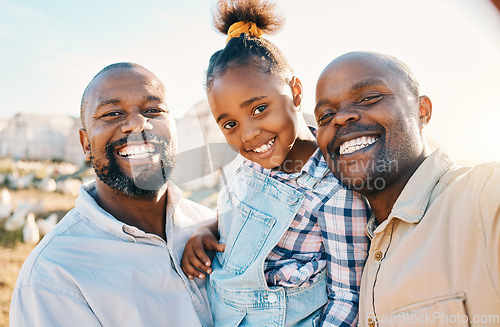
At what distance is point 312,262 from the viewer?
7.51 feet

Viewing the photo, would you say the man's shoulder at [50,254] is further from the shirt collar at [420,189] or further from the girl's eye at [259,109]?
the shirt collar at [420,189]

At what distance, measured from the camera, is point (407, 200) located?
6.32 ft

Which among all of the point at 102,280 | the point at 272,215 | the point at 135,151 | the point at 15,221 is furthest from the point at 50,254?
the point at 15,221

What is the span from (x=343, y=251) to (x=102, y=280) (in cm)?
141

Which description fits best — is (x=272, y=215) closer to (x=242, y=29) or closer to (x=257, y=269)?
(x=257, y=269)

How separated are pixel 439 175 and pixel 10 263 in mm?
5632

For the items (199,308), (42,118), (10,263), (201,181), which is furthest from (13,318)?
(42,118)

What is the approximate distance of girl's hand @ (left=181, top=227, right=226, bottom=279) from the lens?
2.48 metres

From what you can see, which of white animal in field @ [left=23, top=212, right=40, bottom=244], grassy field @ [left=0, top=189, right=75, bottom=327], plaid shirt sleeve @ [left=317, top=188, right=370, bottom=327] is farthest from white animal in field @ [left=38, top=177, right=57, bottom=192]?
plaid shirt sleeve @ [left=317, top=188, right=370, bottom=327]

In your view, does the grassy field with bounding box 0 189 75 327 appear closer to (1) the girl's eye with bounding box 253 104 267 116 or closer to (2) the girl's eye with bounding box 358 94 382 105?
(1) the girl's eye with bounding box 253 104 267 116

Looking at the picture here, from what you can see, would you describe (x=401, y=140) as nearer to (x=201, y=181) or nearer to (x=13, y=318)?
(x=13, y=318)

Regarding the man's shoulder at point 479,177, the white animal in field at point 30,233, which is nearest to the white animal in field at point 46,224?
the white animal in field at point 30,233

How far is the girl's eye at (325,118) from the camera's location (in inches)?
86.8

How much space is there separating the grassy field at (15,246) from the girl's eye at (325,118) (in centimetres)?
403
